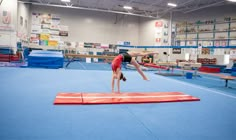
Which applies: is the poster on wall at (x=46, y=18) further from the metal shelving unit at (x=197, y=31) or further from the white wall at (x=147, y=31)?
the metal shelving unit at (x=197, y=31)

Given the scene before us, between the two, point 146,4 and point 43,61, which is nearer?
point 43,61

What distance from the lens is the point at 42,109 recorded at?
3426 mm

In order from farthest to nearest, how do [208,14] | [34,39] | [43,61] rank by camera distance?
[34,39], [208,14], [43,61]

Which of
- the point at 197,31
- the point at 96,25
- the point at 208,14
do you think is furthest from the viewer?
the point at 96,25

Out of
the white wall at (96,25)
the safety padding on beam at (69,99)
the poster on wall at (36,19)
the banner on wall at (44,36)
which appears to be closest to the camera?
the safety padding on beam at (69,99)

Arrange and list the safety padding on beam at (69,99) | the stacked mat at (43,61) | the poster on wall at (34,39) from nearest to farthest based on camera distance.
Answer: the safety padding on beam at (69,99), the stacked mat at (43,61), the poster on wall at (34,39)

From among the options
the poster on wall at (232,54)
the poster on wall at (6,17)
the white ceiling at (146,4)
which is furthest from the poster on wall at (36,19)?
the poster on wall at (232,54)

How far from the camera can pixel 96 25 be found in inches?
786

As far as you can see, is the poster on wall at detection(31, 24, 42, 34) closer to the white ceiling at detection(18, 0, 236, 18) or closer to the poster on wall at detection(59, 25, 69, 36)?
the poster on wall at detection(59, 25, 69, 36)

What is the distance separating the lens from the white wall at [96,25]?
19.0 metres

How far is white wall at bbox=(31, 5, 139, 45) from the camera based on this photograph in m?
19.0

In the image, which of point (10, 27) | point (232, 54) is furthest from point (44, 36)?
point (232, 54)

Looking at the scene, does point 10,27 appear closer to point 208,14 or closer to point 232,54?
point 232,54

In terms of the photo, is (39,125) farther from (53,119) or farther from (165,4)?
(165,4)
